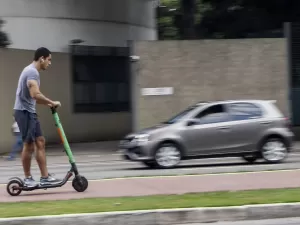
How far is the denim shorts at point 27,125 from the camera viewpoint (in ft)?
30.8

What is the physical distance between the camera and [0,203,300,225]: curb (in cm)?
764

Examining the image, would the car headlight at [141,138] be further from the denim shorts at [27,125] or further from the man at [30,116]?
the denim shorts at [27,125]

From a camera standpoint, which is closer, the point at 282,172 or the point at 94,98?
the point at 282,172

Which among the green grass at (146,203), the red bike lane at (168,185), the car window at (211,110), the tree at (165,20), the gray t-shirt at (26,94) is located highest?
the tree at (165,20)

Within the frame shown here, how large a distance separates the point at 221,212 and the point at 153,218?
0.86m

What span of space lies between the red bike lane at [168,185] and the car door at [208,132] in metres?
2.98

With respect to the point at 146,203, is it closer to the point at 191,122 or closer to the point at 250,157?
the point at 191,122

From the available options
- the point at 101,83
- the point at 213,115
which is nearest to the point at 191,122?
the point at 213,115

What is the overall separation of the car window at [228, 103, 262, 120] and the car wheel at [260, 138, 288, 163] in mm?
671

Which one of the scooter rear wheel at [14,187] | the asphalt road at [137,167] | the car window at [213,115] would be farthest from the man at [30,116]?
the car window at [213,115]

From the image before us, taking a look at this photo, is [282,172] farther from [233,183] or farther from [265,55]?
[265,55]

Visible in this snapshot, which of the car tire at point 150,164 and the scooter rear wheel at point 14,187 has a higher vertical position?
the scooter rear wheel at point 14,187

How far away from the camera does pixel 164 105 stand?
23.0 m

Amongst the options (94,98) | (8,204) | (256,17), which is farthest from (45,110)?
(8,204)
